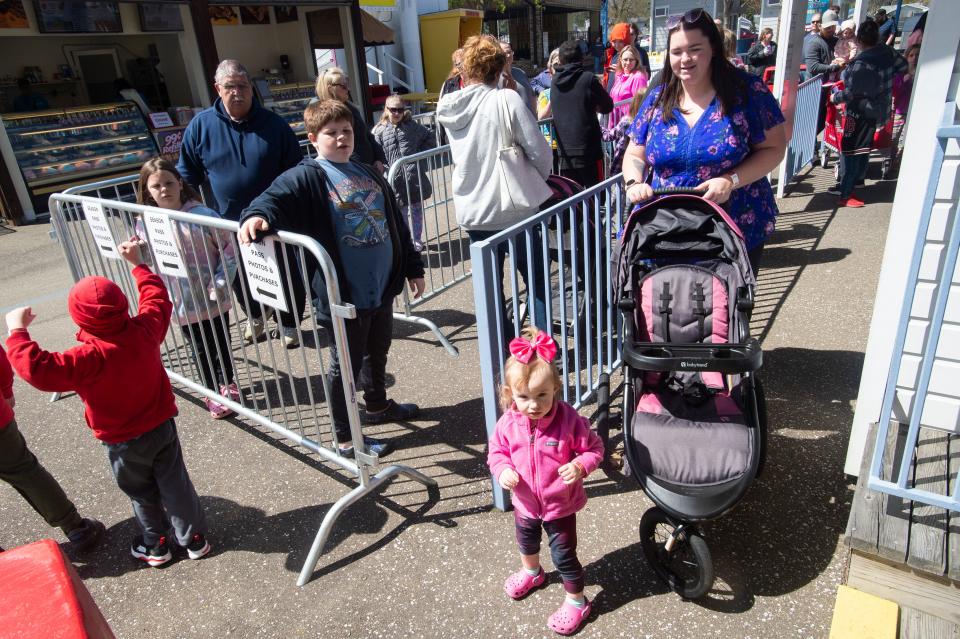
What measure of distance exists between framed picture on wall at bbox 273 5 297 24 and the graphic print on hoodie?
1506 centimetres

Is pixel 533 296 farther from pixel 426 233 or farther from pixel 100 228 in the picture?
pixel 426 233

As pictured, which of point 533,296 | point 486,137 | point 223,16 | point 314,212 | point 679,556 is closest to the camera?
point 679,556

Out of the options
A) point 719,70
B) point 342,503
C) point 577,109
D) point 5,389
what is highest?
point 719,70

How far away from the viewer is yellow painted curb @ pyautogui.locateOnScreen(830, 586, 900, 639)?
2.24m

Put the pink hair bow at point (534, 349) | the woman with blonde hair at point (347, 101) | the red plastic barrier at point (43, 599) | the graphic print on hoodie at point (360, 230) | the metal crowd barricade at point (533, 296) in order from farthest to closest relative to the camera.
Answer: the woman with blonde hair at point (347, 101)
the graphic print on hoodie at point (360, 230)
the metal crowd barricade at point (533, 296)
the pink hair bow at point (534, 349)
the red plastic barrier at point (43, 599)

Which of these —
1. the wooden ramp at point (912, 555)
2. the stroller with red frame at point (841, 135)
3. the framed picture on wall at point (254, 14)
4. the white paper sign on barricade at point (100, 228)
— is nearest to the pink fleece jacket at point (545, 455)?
the wooden ramp at point (912, 555)

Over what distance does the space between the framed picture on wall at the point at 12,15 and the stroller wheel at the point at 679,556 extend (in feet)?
43.1

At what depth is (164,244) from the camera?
12.0ft

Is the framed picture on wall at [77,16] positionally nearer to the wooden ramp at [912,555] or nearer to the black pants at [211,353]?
the black pants at [211,353]

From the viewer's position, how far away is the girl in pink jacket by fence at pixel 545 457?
2168 millimetres

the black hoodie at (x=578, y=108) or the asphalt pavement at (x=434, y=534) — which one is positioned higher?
the black hoodie at (x=578, y=108)

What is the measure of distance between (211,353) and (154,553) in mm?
1601

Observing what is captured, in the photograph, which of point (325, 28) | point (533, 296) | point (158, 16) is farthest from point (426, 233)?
point (325, 28)

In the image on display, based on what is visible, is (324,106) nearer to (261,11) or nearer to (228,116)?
(228,116)
